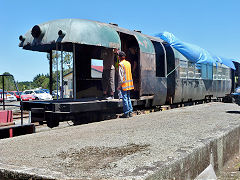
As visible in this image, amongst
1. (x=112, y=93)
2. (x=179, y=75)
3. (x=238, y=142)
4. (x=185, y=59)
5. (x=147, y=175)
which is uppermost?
(x=185, y=59)

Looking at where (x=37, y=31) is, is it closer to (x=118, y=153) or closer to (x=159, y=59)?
(x=159, y=59)

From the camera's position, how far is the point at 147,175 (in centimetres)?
269

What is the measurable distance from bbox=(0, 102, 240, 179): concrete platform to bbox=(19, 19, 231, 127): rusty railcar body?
2.00 m

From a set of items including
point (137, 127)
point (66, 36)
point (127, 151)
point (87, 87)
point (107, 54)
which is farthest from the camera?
point (87, 87)

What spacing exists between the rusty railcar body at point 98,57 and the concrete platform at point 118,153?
1997mm

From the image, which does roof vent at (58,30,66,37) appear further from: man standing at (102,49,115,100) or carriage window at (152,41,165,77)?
carriage window at (152,41,165,77)

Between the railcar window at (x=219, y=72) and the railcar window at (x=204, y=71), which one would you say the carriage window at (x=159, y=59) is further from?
the railcar window at (x=219, y=72)

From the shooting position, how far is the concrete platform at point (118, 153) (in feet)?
9.47

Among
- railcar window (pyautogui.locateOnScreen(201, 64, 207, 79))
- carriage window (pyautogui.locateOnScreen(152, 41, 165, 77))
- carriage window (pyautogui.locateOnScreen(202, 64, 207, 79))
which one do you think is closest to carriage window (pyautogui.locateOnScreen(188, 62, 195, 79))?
railcar window (pyautogui.locateOnScreen(201, 64, 207, 79))

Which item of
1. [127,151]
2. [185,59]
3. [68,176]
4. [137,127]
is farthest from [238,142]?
[185,59]

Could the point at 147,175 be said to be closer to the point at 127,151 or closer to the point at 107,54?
the point at 127,151

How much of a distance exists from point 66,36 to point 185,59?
21.4ft

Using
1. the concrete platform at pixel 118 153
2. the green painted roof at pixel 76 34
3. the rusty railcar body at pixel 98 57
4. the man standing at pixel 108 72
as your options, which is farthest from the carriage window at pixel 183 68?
the concrete platform at pixel 118 153

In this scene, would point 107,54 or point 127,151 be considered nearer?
point 127,151
